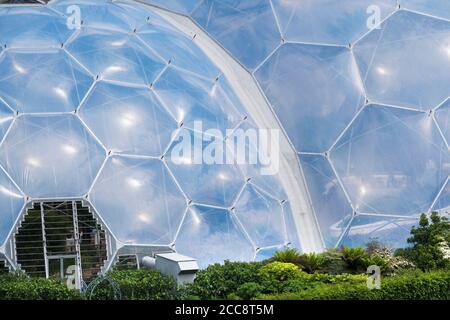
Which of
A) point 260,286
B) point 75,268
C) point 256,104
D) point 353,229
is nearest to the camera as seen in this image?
point 260,286

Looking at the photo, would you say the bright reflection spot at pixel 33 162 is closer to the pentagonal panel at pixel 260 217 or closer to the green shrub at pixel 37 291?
the green shrub at pixel 37 291

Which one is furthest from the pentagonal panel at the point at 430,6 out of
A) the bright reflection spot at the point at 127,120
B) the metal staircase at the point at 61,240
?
the metal staircase at the point at 61,240

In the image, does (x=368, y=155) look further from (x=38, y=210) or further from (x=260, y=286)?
(x=38, y=210)

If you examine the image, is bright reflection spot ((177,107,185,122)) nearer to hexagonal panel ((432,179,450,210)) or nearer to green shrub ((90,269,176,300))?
green shrub ((90,269,176,300))

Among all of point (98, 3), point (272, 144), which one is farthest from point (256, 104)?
point (98, 3)

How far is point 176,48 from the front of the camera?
23.9 m

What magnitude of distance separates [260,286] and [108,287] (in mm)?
2970

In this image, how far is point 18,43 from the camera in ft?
73.8

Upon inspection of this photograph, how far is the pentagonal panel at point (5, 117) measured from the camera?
68.3ft

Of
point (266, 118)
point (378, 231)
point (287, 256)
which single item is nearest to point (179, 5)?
point (266, 118)

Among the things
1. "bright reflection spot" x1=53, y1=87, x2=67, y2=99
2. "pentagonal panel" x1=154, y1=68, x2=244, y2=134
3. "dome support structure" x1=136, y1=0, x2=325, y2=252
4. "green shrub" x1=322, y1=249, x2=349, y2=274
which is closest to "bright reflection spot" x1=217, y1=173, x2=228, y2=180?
"pentagonal panel" x1=154, y1=68, x2=244, y2=134

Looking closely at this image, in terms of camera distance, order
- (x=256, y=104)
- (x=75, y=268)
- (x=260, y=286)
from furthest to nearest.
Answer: (x=256, y=104)
(x=75, y=268)
(x=260, y=286)

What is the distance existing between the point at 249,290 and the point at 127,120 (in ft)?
19.0

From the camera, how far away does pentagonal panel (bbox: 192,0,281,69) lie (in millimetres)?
24078
